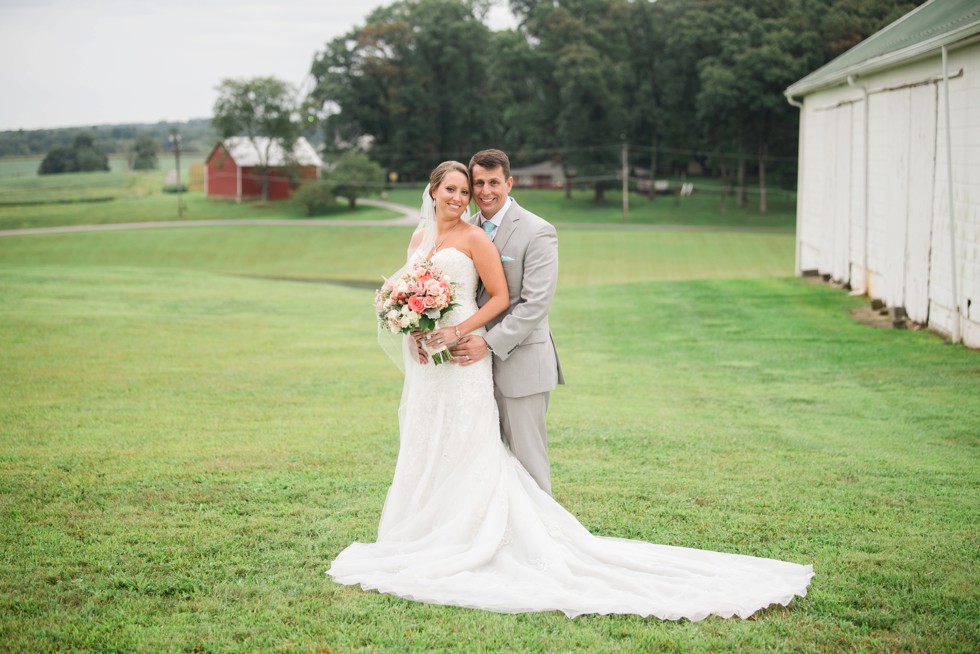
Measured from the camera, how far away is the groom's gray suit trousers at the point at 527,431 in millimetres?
5527

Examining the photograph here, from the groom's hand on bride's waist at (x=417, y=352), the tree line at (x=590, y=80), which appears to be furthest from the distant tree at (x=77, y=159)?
the groom's hand on bride's waist at (x=417, y=352)

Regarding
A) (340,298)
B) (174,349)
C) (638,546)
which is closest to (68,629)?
(638,546)

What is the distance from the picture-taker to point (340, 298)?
2334cm

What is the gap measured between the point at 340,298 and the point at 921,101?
14012 millimetres

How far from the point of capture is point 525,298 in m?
5.43

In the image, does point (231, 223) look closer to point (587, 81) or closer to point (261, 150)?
point (261, 150)

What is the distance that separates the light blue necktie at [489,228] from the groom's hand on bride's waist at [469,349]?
0.64m

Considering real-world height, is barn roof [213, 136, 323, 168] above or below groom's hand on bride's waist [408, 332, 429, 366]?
above

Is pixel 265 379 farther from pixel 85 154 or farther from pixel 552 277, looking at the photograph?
pixel 85 154

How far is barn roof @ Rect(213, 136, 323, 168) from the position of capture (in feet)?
238

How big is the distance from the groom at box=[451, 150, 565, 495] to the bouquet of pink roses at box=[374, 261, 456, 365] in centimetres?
26

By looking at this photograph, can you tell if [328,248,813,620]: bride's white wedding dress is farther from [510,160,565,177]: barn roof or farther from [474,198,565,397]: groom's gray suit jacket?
[510,160,565,177]: barn roof

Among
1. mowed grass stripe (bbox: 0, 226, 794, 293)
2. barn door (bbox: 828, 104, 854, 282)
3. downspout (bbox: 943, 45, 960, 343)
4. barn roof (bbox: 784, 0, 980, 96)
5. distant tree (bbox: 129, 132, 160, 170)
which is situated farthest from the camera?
distant tree (bbox: 129, 132, 160, 170)

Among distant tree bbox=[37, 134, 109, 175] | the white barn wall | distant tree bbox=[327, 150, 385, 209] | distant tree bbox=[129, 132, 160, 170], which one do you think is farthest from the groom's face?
distant tree bbox=[129, 132, 160, 170]
